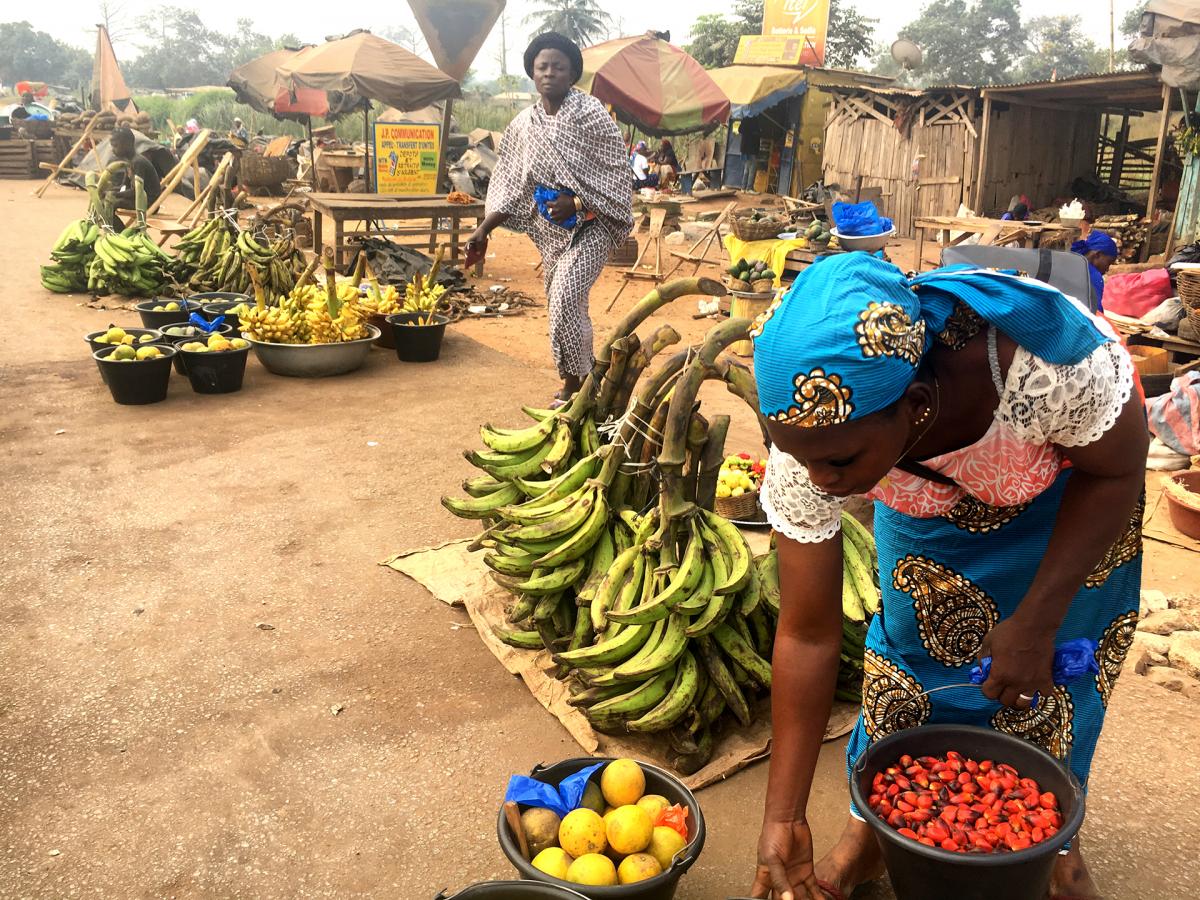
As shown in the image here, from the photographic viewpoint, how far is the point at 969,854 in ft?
4.89

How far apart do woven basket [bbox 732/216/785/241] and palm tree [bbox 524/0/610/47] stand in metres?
45.8

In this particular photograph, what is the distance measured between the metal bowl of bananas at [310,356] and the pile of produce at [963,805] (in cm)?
561

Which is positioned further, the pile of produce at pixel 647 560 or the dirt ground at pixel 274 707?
the pile of produce at pixel 647 560

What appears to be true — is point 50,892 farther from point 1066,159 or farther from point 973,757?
point 1066,159

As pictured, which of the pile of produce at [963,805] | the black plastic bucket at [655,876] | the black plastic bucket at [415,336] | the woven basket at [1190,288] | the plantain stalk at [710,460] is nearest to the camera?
the pile of produce at [963,805]

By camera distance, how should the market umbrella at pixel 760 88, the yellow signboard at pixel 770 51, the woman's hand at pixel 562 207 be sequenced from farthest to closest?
the yellow signboard at pixel 770 51, the market umbrella at pixel 760 88, the woman's hand at pixel 562 207

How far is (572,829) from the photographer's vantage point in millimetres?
1987

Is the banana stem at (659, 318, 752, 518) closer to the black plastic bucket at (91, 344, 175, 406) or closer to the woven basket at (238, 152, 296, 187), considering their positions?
the black plastic bucket at (91, 344, 175, 406)

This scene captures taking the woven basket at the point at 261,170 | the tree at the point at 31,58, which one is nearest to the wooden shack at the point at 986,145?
the woven basket at the point at 261,170

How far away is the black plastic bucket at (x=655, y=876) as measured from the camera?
1.83 m

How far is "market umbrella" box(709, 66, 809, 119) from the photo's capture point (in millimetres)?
19609

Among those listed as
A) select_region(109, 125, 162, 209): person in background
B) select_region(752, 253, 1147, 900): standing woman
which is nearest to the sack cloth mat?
select_region(752, 253, 1147, 900): standing woman

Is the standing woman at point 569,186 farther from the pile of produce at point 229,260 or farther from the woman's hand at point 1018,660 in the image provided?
the woman's hand at point 1018,660

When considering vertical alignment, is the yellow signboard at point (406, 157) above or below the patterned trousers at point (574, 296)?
above
